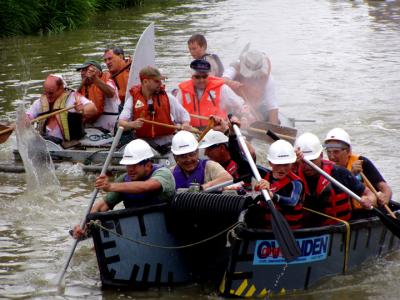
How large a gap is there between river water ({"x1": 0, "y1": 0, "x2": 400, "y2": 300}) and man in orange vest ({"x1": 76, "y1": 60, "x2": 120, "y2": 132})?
1101 mm

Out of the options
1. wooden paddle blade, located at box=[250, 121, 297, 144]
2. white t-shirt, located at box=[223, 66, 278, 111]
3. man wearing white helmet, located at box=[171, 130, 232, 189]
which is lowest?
wooden paddle blade, located at box=[250, 121, 297, 144]

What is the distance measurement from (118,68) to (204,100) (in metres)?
1.70

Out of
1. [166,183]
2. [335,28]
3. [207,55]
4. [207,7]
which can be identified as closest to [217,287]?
[166,183]

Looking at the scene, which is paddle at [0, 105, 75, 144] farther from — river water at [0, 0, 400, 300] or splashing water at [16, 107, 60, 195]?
river water at [0, 0, 400, 300]

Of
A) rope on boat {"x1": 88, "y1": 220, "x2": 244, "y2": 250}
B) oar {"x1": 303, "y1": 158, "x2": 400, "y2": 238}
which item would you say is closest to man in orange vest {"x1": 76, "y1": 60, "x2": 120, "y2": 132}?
rope on boat {"x1": 88, "y1": 220, "x2": 244, "y2": 250}

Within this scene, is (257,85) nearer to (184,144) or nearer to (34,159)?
(34,159)

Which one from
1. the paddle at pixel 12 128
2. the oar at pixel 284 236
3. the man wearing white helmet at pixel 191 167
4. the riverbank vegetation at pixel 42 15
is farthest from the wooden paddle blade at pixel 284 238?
the riverbank vegetation at pixel 42 15

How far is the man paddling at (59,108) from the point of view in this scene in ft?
42.8

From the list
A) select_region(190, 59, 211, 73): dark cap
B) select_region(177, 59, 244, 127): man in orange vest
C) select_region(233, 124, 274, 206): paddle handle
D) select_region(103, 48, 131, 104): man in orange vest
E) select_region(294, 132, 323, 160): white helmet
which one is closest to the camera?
select_region(233, 124, 274, 206): paddle handle

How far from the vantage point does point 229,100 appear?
42.9 ft

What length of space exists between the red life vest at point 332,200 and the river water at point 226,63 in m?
0.59

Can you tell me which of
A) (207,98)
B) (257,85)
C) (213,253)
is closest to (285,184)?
(213,253)

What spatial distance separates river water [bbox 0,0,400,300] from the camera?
9.33 m

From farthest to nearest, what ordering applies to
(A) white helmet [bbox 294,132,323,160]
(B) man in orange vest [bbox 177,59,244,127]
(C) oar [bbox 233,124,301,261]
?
(B) man in orange vest [bbox 177,59,244,127] < (A) white helmet [bbox 294,132,323,160] < (C) oar [bbox 233,124,301,261]
